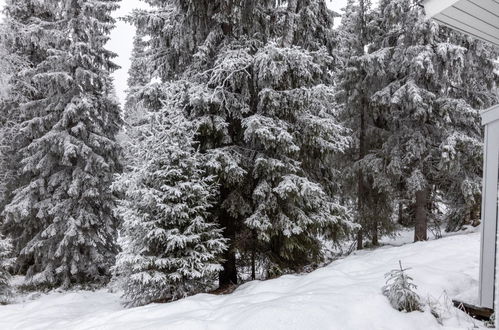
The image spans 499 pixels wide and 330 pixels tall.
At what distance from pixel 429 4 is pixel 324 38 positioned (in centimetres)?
589

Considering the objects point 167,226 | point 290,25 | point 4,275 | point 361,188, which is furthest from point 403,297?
point 4,275

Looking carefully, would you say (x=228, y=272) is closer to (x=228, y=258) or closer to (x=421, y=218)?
(x=228, y=258)

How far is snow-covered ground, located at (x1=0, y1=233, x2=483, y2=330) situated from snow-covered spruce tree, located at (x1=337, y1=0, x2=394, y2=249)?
599cm

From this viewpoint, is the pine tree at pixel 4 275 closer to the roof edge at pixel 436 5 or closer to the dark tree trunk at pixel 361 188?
the dark tree trunk at pixel 361 188

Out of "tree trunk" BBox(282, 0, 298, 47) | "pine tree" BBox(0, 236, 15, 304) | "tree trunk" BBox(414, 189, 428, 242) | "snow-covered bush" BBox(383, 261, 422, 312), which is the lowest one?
"pine tree" BBox(0, 236, 15, 304)

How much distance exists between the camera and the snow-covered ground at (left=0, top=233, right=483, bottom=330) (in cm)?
374

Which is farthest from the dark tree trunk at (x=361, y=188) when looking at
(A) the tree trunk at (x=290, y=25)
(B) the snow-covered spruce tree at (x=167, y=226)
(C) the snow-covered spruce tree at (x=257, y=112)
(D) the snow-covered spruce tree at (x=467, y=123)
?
(B) the snow-covered spruce tree at (x=167, y=226)

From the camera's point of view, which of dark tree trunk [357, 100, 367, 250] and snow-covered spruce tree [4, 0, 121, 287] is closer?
snow-covered spruce tree [4, 0, 121, 287]

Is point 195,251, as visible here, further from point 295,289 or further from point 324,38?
point 324,38

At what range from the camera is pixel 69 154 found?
11250 mm

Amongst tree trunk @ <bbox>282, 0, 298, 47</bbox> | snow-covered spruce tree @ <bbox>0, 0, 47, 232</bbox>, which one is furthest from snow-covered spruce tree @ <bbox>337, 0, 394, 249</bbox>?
snow-covered spruce tree @ <bbox>0, 0, 47, 232</bbox>

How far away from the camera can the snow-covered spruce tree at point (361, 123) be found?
1274 centimetres

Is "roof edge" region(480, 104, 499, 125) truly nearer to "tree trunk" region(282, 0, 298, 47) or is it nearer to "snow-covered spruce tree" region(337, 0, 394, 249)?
"tree trunk" region(282, 0, 298, 47)

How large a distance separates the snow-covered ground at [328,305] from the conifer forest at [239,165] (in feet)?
0.10
